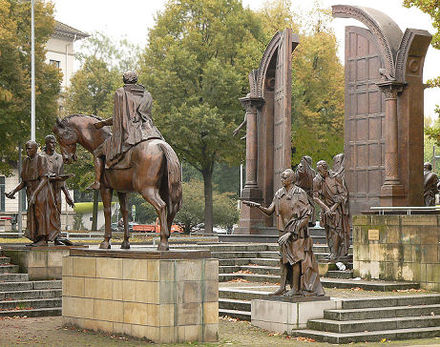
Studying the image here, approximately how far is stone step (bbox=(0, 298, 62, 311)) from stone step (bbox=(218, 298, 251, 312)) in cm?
309

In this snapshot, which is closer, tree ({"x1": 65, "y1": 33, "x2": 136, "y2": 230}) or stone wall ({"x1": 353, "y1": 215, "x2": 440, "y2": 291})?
stone wall ({"x1": 353, "y1": 215, "x2": 440, "y2": 291})

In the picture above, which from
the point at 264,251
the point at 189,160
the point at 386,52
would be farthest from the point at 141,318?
the point at 189,160

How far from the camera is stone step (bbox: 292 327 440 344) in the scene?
13625 millimetres

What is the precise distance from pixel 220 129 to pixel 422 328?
2744 cm

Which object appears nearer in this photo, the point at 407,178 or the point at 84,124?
the point at 84,124

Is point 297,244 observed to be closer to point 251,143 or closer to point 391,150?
point 391,150

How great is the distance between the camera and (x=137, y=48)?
71938mm

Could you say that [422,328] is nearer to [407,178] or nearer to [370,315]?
[370,315]

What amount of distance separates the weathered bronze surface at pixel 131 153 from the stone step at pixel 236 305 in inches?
112

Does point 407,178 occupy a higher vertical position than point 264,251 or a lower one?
higher

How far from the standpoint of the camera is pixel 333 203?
19625 millimetres

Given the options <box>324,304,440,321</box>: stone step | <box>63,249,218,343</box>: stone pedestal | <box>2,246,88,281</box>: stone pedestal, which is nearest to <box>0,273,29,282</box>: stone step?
<box>2,246,88,281</box>: stone pedestal

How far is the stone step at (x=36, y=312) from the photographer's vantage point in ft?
50.8

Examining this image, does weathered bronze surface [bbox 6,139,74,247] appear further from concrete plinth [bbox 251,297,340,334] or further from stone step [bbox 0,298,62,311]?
concrete plinth [bbox 251,297,340,334]
